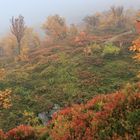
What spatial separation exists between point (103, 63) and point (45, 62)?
8912 mm

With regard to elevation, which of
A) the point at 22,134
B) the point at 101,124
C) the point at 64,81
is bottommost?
the point at 64,81

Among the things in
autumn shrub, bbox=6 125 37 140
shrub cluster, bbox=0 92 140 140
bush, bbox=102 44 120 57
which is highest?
shrub cluster, bbox=0 92 140 140

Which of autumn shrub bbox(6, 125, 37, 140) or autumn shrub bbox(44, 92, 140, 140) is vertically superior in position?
autumn shrub bbox(44, 92, 140, 140)

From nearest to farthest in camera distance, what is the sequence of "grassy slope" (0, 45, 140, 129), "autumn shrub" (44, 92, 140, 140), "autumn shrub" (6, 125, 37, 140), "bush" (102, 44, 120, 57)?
"autumn shrub" (44, 92, 140, 140), "autumn shrub" (6, 125, 37, 140), "grassy slope" (0, 45, 140, 129), "bush" (102, 44, 120, 57)

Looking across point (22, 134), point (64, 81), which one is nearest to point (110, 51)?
point (64, 81)

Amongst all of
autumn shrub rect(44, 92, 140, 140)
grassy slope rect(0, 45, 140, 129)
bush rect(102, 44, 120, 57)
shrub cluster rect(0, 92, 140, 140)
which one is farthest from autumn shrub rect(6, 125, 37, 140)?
bush rect(102, 44, 120, 57)

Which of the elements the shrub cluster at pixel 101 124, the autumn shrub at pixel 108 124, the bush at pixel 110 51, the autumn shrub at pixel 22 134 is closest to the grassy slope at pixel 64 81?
the bush at pixel 110 51

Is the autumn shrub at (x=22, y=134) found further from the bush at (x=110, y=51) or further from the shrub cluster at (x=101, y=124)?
the bush at (x=110, y=51)

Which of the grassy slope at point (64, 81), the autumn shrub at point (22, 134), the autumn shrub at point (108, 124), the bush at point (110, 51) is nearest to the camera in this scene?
the autumn shrub at point (108, 124)

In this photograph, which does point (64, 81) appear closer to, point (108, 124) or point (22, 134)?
point (22, 134)

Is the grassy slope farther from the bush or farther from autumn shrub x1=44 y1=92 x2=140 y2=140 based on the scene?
autumn shrub x1=44 y1=92 x2=140 y2=140

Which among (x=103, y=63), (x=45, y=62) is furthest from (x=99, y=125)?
(x=45, y=62)

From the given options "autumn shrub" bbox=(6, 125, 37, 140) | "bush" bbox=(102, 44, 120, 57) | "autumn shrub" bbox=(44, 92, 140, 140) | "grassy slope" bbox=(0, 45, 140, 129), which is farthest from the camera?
"bush" bbox=(102, 44, 120, 57)

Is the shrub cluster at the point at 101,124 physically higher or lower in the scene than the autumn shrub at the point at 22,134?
higher
